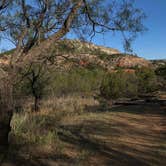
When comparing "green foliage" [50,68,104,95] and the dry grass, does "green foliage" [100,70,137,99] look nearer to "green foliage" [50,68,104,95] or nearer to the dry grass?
"green foliage" [50,68,104,95]

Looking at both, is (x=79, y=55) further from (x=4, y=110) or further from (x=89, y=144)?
(x=4, y=110)

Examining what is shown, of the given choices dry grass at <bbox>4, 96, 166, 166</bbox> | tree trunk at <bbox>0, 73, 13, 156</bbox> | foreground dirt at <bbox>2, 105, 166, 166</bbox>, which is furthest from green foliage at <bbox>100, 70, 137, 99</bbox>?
tree trunk at <bbox>0, 73, 13, 156</bbox>

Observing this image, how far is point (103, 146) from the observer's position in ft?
27.1

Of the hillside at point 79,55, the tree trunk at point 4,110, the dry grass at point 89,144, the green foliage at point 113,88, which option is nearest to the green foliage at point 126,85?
the green foliage at point 113,88

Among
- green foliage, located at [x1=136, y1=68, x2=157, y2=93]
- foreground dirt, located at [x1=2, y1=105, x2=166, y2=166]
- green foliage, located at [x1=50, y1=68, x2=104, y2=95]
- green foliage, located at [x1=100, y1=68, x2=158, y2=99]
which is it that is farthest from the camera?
green foliage, located at [x1=136, y1=68, x2=157, y2=93]

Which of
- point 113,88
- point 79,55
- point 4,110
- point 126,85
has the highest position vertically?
point 79,55

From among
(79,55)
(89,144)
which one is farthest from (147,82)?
(89,144)

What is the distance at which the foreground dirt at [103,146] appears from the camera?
22.5 feet

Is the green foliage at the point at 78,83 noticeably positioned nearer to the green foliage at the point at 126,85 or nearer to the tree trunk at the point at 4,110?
the green foliage at the point at 126,85

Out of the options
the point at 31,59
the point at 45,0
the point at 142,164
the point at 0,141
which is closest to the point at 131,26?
the point at 45,0

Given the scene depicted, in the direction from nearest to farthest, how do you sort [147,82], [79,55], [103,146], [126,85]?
1. [103,146]
2. [79,55]
3. [126,85]
4. [147,82]

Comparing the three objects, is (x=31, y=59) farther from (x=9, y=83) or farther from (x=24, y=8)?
(x=24, y=8)

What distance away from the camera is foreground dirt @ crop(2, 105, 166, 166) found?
687 cm

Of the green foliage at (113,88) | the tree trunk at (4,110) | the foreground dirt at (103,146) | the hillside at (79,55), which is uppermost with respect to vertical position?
the hillside at (79,55)
